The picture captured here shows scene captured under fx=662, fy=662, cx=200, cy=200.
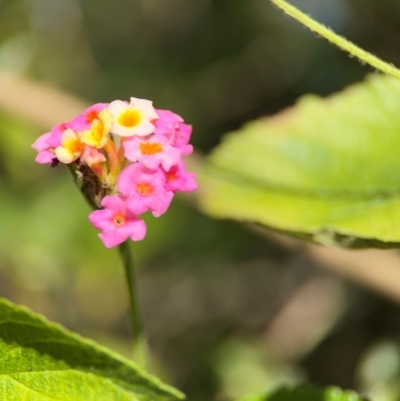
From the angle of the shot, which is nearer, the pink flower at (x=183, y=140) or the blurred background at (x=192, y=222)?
the pink flower at (x=183, y=140)

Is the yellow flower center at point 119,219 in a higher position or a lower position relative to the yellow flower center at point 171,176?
lower

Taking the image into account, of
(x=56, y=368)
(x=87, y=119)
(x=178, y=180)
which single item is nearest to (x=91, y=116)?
(x=87, y=119)

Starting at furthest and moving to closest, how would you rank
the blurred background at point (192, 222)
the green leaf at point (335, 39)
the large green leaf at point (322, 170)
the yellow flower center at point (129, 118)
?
the blurred background at point (192, 222), the large green leaf at point (322, 170), the yellow flower center at point (129, 118), the green leaf at point (335, 39)

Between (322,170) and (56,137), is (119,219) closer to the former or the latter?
(56,137)

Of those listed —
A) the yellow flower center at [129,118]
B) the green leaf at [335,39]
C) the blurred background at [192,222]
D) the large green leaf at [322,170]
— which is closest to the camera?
the green leaf at [335,39]

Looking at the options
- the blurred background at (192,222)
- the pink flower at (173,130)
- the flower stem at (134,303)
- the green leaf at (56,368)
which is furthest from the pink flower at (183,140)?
the blurred background at (192,222)

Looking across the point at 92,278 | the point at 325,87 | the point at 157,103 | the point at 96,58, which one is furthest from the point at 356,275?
the point at 96,58

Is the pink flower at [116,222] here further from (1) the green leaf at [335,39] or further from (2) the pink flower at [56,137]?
(1) the green leaf at [335,39]

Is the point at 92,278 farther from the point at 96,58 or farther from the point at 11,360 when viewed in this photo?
the point at 11,360
